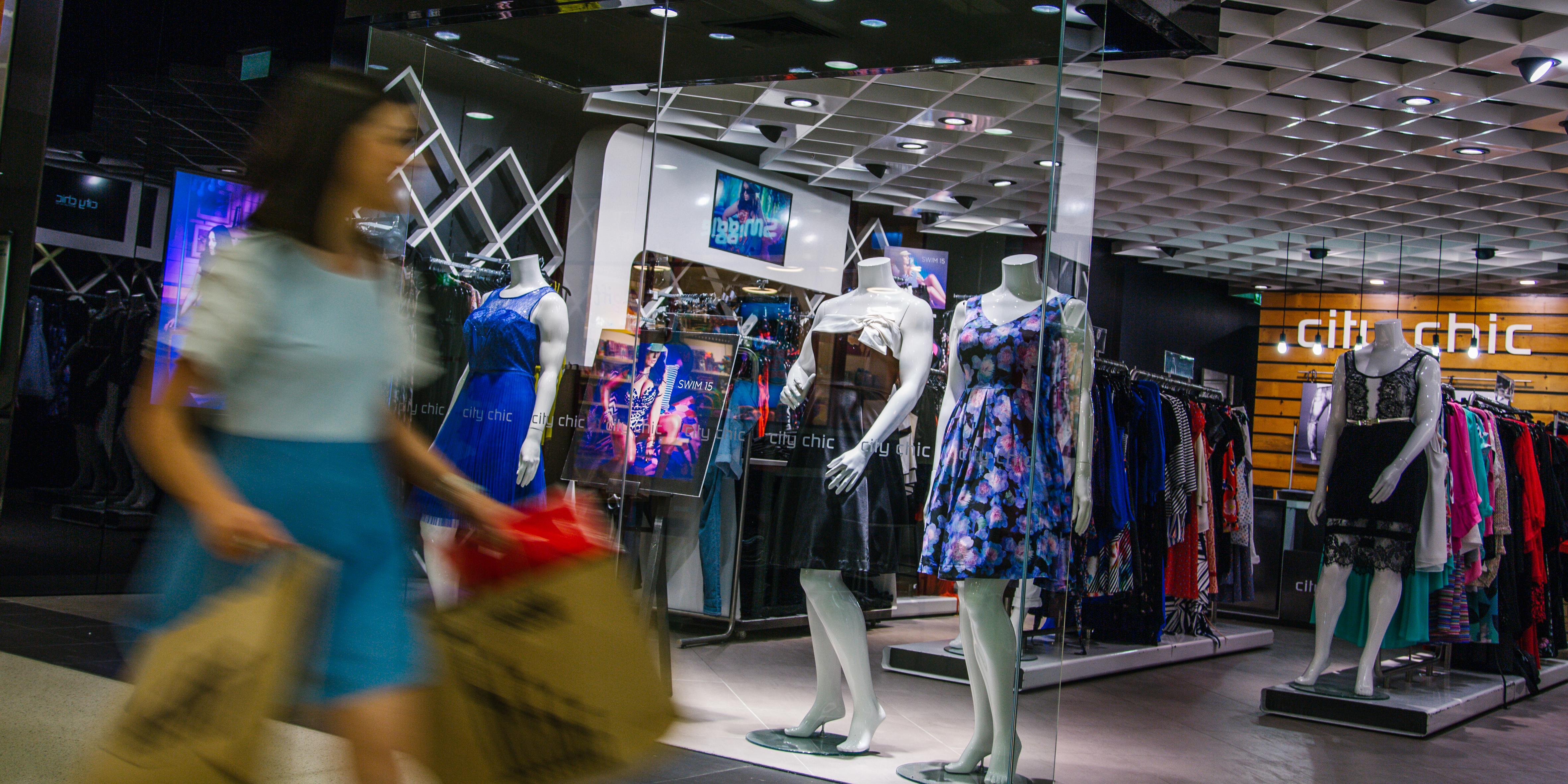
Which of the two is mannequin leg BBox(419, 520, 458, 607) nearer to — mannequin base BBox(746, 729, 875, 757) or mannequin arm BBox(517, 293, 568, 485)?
mannequin arm BBox(517, 293, 568, 485)

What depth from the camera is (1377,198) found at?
27.0 feet

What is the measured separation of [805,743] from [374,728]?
5.88ft

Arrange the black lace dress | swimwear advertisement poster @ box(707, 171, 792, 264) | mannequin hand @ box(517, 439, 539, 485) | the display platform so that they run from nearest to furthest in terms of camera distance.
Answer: swimwear advertisement poster @ box(707, 171, 792, 264) < mannequin hand @ box(517, 439, 539, 485) < the display platform < the black lace dress

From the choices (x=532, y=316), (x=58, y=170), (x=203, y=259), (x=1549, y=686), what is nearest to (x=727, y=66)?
(x=532, y=316)

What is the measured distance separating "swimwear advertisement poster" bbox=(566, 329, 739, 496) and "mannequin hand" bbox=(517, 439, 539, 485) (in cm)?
10

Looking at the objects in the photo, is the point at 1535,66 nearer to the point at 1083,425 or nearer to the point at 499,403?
the point at 1083,425

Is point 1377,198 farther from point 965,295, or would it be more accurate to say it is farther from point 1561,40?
point 965,295

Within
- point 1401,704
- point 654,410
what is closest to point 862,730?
point 654,410

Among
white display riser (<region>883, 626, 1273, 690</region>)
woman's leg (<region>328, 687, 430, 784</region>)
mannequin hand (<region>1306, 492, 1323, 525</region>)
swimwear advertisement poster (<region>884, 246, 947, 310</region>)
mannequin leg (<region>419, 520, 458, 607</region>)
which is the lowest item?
white display riser (<region>883, 626, 1273, 690</region>)

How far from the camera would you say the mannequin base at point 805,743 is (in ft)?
9.39

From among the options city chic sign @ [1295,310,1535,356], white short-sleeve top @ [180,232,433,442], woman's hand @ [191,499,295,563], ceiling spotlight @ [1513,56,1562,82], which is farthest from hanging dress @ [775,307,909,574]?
city chic sign @ [1295,310,1535,356]

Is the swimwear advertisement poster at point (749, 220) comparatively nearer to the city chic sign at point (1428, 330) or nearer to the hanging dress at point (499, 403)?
the hanging dress at point (499, 403)

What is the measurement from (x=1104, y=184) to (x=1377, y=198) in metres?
1.91

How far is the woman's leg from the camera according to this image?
1.24m
